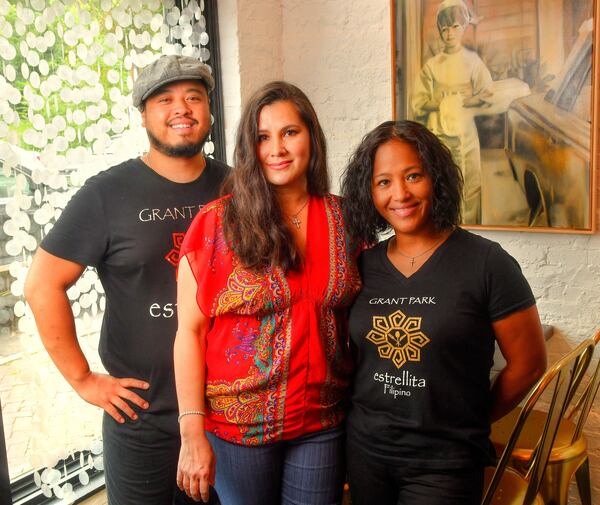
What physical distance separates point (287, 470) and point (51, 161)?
4.41 feet

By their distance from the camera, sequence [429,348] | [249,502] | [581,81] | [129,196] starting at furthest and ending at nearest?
[581,81] < [129,196] < [249,502] < [429,348]

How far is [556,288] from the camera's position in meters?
2.57

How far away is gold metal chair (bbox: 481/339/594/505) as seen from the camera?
1297mm

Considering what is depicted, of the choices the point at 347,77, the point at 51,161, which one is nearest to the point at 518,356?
the point at 51,161

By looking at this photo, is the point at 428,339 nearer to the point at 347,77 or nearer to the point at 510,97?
the point at 510,97

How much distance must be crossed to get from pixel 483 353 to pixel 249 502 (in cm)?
63

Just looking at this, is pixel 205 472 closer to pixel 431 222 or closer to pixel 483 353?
pixel 483 353

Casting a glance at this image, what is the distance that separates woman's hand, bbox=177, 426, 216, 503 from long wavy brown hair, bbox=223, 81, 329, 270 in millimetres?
420

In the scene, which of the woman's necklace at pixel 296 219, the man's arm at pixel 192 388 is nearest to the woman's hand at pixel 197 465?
the man's arm at pixel 192 388

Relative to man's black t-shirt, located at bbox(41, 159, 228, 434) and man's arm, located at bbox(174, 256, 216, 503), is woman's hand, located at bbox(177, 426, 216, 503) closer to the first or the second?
man's arm, located at bbox(174, 256, 216, 503)

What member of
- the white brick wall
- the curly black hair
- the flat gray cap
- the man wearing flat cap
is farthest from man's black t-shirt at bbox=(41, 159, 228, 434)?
the white brick wall

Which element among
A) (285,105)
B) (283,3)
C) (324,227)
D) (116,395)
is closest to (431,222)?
(324,227)

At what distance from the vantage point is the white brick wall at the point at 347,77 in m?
2.55

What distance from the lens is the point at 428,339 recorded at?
1318mm
